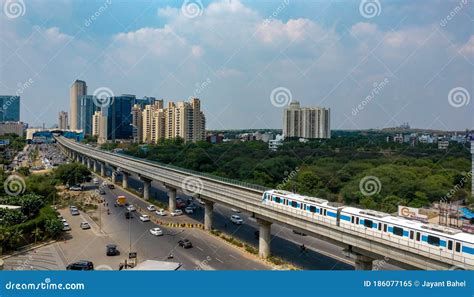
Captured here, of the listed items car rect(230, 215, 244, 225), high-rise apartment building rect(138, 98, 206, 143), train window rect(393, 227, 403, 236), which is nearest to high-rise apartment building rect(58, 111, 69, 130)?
high-rise apartment building rect(138, 98, 206, 143)

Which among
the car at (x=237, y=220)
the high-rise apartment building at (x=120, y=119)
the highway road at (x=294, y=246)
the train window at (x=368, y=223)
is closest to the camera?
the train window at (x=368, y=223)

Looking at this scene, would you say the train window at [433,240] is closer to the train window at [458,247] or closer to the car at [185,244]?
the train window at [458,247]

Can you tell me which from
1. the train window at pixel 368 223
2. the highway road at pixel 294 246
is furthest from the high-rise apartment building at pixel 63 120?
the train window at pixel 368 223

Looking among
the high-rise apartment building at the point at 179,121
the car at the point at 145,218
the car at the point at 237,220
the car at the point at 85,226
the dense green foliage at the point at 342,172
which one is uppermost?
the high-rise apartment building at the point at 179,121

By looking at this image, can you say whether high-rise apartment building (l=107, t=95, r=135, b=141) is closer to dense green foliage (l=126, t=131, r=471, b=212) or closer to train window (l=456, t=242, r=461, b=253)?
dense green foliage (l=126, t=131, r=471, b=212)

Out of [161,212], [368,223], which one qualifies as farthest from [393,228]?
[161,212]

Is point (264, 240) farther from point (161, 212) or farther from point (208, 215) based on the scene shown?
point (161, 212)
